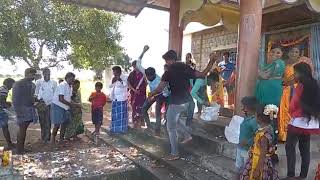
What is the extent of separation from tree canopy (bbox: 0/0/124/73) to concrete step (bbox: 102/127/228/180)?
29.2 ft

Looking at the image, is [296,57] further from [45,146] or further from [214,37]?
[214,37]

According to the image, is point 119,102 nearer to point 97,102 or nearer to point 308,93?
point 97,102

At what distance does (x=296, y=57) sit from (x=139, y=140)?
3940 millimetres

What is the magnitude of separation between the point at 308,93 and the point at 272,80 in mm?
1129

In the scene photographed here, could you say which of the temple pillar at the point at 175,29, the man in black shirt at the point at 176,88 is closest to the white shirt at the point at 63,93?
the temple pillar at the point at 175,29

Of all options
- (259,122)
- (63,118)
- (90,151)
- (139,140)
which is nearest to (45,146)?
(63,118)

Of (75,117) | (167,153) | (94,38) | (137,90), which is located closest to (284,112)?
(167,153)

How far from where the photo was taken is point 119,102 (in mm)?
8398

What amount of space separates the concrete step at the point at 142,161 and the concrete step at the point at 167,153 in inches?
3.4

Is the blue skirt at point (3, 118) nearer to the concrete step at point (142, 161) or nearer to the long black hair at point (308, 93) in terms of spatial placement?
the concrete step at point (142, 161)

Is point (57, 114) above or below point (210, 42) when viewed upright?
below

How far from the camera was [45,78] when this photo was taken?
866cm

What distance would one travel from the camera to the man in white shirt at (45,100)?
864 centimetres

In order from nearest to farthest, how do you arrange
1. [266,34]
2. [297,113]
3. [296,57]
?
[297,113]
[296,57]
[266,34]
